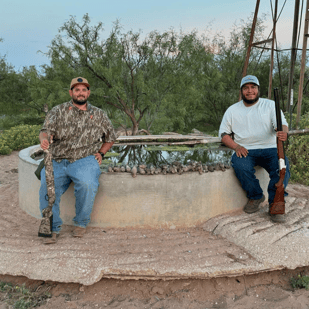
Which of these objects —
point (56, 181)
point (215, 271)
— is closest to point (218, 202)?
point (215, 271)

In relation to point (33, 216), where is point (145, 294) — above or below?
below

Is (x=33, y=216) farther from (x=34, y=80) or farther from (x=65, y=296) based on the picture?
(x=34, y=80)

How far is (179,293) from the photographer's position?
287 cm

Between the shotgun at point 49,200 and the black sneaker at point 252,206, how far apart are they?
2.42m

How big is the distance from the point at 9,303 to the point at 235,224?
2.49m

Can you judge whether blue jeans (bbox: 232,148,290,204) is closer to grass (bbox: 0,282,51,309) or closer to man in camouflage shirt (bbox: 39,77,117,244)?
man in camouflage shirt (bbox: 39,77,117,244)

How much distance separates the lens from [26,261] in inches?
116

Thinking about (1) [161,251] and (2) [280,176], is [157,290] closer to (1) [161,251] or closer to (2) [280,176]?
(1) [161,251]

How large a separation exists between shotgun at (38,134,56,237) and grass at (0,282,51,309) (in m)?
0.56

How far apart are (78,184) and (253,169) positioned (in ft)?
7.14

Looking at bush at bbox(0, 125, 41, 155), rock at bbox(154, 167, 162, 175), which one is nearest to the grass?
rock at bbox(154, 167, 162, 175)

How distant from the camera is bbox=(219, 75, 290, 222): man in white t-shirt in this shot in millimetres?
3746

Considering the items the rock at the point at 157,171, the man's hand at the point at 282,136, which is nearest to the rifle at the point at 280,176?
the man's hand at the point at 282,136

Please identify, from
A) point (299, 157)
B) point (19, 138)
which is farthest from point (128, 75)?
point (299, 157)
